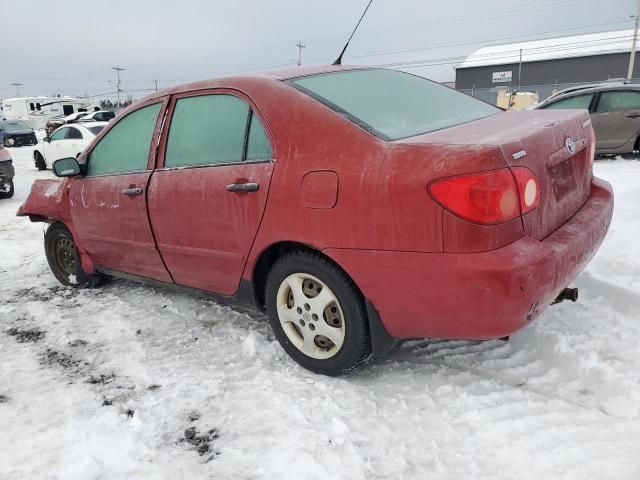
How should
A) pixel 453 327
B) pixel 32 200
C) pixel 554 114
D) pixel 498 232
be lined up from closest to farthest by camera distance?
pixel 498 232 → pixel 453 327 → pixel 554 114 → pixel 32 200

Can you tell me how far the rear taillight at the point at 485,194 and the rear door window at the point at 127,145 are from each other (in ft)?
7.06

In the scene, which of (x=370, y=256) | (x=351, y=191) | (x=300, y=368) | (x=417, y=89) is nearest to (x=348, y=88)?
(x=417, y=89)

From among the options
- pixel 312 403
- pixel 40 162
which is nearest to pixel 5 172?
pixel 40 162

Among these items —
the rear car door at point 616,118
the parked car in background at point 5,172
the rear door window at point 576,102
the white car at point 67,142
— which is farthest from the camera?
the white car at point 67,142

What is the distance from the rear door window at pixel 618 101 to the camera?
29.4ft

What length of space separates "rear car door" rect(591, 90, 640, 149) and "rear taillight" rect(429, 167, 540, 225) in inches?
329

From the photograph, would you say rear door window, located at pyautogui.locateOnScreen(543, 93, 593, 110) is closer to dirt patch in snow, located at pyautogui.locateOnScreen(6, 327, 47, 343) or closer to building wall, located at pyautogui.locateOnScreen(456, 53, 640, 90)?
dirt patch in snow, located at pyautogui.locateOnScreen(6, 327, 47, 343)

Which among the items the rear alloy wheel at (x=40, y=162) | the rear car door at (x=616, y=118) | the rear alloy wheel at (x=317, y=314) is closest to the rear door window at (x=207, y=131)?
the rear alloy wheel at (x=317, y=314)

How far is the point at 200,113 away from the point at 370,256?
5.00 ft

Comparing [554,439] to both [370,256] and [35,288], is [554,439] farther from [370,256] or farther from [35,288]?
[35,288]

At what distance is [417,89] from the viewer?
3068mm

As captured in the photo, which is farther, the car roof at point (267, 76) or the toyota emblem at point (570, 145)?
the car roof at point (267, 76)

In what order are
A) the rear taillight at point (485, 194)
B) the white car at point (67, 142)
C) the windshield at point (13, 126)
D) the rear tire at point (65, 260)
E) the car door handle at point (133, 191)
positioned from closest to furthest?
the rear taillight at point (485, 194)
the car door handle at point (133, 191)
the rear tire at point (65, 260)
the white car at point (67, 142)
the windshield at point (13, 126)

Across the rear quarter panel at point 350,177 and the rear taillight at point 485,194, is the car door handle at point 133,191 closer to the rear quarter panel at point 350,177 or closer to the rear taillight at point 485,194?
the rear quarter panel at point 350,177
